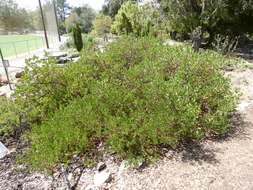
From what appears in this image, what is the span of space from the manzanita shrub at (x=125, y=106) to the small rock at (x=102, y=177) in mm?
237

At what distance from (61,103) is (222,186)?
263cm

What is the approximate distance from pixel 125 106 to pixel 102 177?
96cm

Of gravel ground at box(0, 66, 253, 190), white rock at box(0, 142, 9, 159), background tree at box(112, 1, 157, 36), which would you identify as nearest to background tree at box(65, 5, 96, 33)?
background tree at box(112, 1, 157, 36)

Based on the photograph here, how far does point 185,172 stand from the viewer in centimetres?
188

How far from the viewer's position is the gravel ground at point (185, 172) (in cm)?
175

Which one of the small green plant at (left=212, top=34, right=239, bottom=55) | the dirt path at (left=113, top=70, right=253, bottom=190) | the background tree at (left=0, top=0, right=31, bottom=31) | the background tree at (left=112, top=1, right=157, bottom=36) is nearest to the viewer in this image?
the dirt path at (left=113, top=70, right=253, bottom=190)

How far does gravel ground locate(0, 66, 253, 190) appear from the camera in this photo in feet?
5.73

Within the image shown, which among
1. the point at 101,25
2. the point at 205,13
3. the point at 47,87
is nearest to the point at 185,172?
the point at 47,87

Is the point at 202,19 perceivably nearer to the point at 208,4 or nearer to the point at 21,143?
the point at 208,4

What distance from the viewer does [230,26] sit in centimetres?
1034

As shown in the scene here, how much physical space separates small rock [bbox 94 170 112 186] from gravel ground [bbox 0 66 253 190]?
5 centimetres

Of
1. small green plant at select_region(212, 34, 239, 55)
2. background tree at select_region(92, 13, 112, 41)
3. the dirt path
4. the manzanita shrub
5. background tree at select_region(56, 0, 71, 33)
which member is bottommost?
the dirt path

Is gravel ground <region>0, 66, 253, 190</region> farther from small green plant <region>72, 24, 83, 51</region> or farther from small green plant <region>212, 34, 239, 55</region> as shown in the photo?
small green plant <region>72, 24, 83, 51</region>

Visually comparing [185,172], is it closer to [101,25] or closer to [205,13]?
[205,13]
